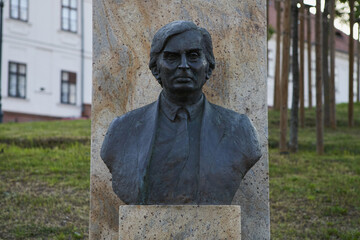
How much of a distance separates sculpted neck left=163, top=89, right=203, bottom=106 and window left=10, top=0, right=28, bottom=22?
22.6 m

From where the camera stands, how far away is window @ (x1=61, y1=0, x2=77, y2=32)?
27.1 metres

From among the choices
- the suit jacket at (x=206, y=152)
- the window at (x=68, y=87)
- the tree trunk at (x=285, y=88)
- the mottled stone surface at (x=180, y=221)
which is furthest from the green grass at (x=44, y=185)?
the window at (x=68, y=87)

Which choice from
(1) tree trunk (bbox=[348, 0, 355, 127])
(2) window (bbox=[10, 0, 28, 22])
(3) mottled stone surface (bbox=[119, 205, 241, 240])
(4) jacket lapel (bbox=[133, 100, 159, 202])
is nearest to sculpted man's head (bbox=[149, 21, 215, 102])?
(4) jacket lapel (bbox=[133, 100, 159, 202])

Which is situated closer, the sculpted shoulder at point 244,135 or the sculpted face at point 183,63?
the sculpted face at point 183,63

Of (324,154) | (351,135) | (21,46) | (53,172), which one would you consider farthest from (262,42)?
(21,46)

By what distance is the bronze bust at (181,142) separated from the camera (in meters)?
3.71

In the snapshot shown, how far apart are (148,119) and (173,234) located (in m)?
0.81

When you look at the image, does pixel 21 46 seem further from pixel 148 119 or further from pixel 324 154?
pixel 148 119

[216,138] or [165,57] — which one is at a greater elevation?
[165,57]

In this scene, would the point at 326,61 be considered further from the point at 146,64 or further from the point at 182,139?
the point at 182,139

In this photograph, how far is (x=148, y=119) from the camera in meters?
3.98

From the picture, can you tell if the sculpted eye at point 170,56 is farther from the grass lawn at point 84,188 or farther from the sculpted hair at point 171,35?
the grass lawn at point 84,188

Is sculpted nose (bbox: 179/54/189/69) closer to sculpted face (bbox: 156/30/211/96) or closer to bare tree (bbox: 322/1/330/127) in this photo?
sculpted face (bbox: 156/30/211/96)

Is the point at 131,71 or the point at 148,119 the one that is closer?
the point at 148,119
